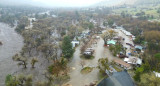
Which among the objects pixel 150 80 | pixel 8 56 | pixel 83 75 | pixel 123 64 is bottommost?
pixel 83 75

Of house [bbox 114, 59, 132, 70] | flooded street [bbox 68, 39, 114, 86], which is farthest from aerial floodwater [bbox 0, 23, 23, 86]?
house [bbox 114, 59, 132, 70]

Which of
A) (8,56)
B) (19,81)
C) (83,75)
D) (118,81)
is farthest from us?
(8,56)

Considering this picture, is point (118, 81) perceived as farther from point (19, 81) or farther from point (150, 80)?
point (19, 81)

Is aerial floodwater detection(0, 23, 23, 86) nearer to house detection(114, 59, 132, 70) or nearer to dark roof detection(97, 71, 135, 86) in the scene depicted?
dark roof detection(97, 71, 135, 86)

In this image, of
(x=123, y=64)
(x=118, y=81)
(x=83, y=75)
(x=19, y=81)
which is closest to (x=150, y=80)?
(x=118, y=81)

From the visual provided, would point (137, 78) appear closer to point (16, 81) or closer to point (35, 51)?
point (16, 81)

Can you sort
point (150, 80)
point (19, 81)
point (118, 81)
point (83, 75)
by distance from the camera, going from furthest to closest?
point (83, 75), point (118, 81), point (19, 81), point (150, 80)

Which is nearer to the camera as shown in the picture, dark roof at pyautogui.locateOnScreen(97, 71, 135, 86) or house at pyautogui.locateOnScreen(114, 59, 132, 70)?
dark roof at pyautogui.locateOnScreen(97, 71, 135, 86)

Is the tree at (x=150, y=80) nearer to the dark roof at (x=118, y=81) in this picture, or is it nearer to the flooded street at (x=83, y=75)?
the dark roof at (x=118, y=81)

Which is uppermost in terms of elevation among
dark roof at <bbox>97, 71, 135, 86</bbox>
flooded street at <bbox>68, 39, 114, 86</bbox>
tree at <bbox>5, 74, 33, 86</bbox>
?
tree at <bbox>5, 74, 33, 86</bbox>

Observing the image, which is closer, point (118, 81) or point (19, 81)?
point (19, 81)

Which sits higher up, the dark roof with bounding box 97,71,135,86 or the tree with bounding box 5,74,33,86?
the tree with bounding box 5,74,33,86

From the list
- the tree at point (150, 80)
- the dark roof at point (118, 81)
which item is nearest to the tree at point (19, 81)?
the dark roof at point (118, 81)

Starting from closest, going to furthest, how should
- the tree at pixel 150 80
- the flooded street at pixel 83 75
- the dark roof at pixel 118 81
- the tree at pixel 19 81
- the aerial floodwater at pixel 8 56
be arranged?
1. the tree at pixel 150 80
2. the tree at pixel 19 81
3. the dark roof at pixel 118 81
4. the flooded street at pixel 83 75
5. the aerial floodwater at pixel 8 56
